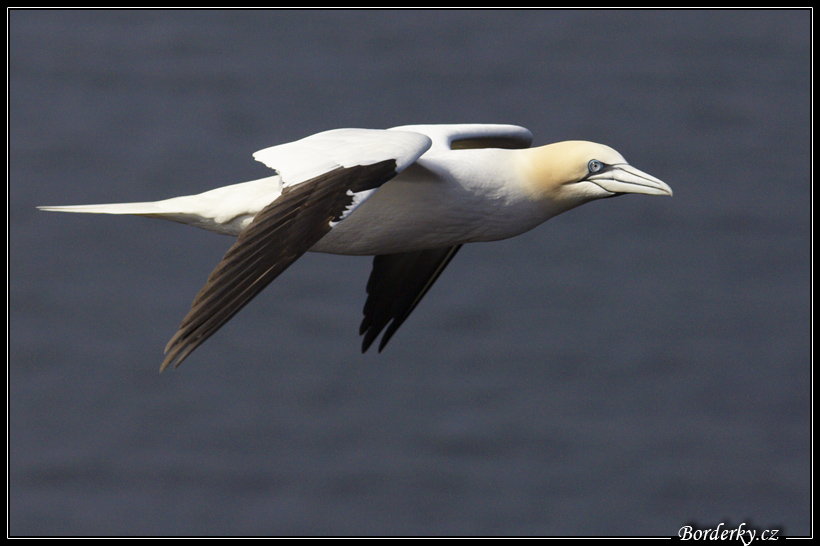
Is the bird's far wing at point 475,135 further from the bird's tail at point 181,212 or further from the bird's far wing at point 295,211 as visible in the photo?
the bird's tail at point 181,212

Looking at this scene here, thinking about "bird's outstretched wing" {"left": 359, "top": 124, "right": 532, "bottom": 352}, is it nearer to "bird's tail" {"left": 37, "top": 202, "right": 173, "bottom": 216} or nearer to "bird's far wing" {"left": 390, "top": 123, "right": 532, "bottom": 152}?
"bird's far wing" {"left": 390, "top": 123, "right": 532, "bottom": 152}

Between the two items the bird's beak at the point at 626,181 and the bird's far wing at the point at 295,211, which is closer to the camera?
the bird's far wing at the point at 295,211

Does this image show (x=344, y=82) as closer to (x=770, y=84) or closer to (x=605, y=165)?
(x=770, y=84)

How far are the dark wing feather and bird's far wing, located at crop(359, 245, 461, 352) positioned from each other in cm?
280

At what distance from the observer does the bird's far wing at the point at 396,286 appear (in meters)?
10.3

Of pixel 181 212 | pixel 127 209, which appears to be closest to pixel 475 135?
pixel 181 212

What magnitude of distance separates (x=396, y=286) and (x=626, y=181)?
2465 millimetres

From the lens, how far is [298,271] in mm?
19312

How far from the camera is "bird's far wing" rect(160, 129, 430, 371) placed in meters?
6.81

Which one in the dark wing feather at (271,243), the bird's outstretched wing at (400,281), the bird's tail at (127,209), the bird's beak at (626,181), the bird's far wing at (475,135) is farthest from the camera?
the bird's outstretched wing at (400,281)

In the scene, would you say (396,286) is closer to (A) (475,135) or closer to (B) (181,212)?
(A) (475,135)

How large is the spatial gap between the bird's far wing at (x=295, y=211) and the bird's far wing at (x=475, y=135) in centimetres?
122

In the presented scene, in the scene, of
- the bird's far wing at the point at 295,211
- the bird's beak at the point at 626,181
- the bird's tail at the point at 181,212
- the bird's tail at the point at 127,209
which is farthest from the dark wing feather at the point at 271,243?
the bird's beak at the point at 626,181

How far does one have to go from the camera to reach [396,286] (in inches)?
406
